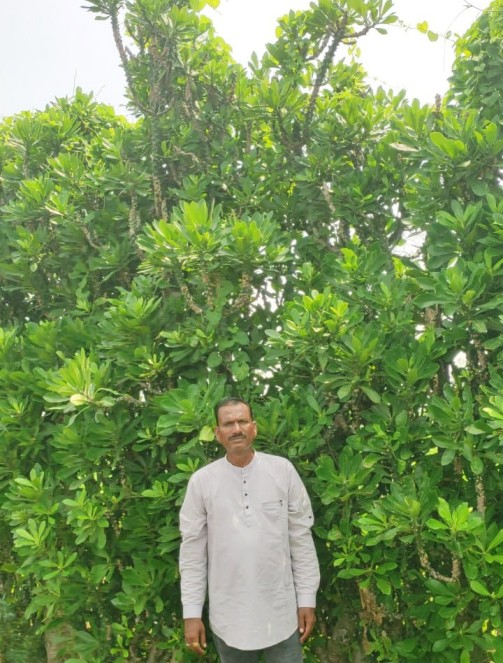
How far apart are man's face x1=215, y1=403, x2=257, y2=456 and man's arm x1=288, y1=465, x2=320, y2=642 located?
0.26 metres

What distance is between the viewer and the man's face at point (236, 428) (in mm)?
2918

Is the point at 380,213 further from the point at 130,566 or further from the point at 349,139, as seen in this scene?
the point at 130,566

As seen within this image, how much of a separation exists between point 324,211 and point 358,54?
145 cm

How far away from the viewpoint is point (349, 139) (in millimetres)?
4129

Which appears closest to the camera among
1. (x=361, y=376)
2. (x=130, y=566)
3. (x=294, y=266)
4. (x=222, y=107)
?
(x=361, y=376)

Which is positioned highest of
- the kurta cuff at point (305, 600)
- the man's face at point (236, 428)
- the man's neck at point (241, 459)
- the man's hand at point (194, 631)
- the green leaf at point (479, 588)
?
the man's face at point (236, 428)

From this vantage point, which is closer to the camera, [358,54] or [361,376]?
[361,376]

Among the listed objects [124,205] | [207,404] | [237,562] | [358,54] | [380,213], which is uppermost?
[358,54]

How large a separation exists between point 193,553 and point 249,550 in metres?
0.29

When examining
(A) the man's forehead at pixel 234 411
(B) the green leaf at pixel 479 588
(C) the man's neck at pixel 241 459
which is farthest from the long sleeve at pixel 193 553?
(B) the green leaf at pixel 479 588

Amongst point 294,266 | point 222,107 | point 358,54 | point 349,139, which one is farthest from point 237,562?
point 358,54

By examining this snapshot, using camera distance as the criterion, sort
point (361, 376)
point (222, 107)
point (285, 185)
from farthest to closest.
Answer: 1. point (222, 107)
2. point (285, 185)
3. point (361, 376)

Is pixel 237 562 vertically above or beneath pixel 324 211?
beneath

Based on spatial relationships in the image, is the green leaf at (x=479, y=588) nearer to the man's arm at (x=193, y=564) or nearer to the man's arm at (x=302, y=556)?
the man's arm at (x=302, y=556)
